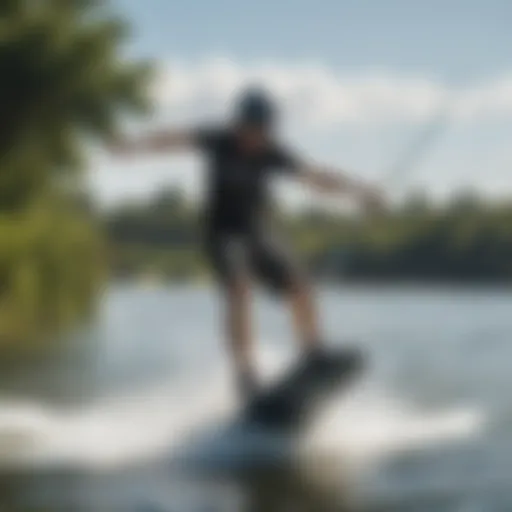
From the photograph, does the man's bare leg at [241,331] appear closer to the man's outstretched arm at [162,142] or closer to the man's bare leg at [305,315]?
the man's bare leg at [305,315]

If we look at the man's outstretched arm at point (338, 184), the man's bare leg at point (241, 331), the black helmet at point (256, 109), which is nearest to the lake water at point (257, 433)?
the man's bare leg at point (241, 331)

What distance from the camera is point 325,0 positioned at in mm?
1635

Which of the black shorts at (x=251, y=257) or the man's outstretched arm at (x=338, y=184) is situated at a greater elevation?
the man's outstretched arm at (x=338, y=184)

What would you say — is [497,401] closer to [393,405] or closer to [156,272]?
[393,405]

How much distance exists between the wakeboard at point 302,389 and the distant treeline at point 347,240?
0.12 metres

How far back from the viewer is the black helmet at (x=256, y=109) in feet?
5.15

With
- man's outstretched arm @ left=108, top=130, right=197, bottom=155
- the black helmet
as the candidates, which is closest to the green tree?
man's outstretched arm @ left=108, top=130, right=197, bottom=155

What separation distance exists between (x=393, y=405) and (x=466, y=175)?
1.13ft

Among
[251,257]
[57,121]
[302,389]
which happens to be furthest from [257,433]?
[57,121]

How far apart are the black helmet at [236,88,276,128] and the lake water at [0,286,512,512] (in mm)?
247

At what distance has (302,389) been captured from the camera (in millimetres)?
1561

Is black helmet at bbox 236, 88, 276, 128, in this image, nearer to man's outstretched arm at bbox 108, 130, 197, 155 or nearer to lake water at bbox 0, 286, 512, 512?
man's outstretched arm at bbox 108, 130, 197, 155

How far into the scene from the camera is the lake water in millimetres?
1545

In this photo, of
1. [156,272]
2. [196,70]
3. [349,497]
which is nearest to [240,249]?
[156,272]
